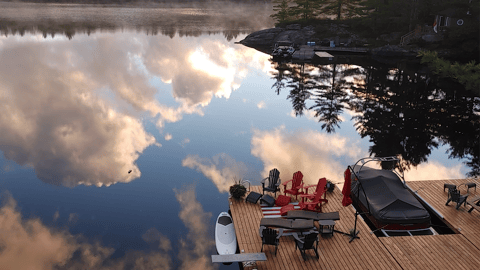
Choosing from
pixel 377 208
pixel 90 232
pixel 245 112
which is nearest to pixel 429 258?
pixel 377 208

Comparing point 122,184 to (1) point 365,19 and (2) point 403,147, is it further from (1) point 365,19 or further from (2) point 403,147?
(1) point 365,19

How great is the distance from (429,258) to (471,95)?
120 feet

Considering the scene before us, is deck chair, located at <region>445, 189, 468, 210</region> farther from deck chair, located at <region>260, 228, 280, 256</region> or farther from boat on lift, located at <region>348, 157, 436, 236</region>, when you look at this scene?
deck chair, located at <region>260, 228, 280, 256</region>

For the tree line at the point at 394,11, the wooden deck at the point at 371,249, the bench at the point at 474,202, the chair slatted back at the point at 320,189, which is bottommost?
the wooden deck at the point at 371,249

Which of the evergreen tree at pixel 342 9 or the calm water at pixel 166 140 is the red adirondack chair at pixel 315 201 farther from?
the evergreen tree at pixel 342 9

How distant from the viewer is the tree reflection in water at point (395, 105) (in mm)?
31000

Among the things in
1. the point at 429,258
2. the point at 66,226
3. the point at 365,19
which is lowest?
the point at 66,226

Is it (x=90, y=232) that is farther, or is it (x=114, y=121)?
(x=114, y=121)

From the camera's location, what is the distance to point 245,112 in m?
40.0

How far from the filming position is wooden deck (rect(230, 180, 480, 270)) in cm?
1544

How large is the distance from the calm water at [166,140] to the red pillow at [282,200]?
357cm

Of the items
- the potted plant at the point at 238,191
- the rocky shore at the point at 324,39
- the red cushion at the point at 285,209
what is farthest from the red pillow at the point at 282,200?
the rocky shore at the point at 324,39

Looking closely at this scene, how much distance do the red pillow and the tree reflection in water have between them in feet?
37.3

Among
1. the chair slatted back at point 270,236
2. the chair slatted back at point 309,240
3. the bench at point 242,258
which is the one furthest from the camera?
the chair slatted back at point 270,236
